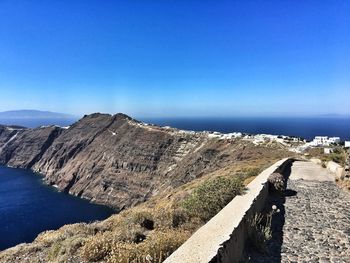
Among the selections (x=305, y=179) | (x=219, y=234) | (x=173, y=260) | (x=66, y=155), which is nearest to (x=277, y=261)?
(x=219, y=234)

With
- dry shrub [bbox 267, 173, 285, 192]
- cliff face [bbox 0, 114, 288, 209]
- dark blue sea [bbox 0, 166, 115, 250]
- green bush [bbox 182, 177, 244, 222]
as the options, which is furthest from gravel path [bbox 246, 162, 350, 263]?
dark blue sea [bbox 0, 166, 115, 250]

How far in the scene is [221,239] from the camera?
23.1 ft

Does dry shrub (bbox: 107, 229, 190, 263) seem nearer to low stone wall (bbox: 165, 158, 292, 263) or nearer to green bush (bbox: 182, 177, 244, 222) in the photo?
low stone wall (bbox: 165, 158, 292, 263)

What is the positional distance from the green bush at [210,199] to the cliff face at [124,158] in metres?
Result: 60.4

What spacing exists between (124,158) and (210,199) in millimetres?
114574

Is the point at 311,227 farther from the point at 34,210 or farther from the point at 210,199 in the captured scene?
the point at 34,210

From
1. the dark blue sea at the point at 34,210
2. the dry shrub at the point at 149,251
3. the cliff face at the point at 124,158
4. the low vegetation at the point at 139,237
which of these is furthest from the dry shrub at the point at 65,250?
the dark blue sea at the point at 34,210

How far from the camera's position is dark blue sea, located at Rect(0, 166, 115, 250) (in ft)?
264

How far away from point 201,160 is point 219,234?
3374 inches

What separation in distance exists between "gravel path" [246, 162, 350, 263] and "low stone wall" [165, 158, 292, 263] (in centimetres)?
81

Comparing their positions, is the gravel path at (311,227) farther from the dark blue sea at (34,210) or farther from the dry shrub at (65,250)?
the dark blue sea at (34,210)

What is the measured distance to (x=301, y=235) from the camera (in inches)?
397

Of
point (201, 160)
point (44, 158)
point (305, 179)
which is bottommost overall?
point (44, 158)

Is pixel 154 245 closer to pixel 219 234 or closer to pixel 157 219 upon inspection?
pixel 219 234
